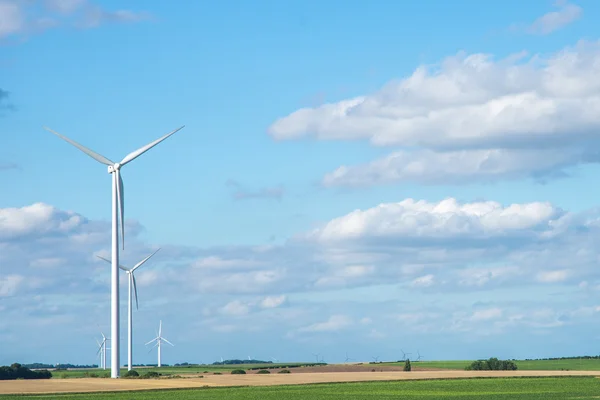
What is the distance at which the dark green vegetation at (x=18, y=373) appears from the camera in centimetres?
17035

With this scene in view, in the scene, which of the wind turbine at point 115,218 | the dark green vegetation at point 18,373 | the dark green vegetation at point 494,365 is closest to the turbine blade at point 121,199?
the wind turbine at point 115,218

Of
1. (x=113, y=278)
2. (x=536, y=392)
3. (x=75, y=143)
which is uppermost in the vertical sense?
(x=75, y=143)

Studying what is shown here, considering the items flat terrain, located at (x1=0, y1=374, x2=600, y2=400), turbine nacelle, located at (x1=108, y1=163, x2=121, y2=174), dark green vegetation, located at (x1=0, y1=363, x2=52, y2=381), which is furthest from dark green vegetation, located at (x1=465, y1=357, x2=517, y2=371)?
turbine nacelle, located at (x1=108, y1=163, x2=121, y2=174)

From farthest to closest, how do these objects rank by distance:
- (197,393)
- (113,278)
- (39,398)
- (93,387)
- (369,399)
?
(113,278) < (93,387) < (197,393) < (39,398) < (369,399)

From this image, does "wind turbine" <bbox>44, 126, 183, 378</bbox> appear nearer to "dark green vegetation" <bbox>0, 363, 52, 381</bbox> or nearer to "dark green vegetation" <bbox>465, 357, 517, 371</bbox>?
"dark green vegetation" <bbox>0, 363, 52, 381</bbox>

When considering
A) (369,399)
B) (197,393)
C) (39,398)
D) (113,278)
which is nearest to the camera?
(369,399)

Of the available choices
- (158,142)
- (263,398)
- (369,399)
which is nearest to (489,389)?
(369,399)

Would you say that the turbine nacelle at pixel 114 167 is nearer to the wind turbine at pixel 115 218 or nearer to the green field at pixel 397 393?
the wind turbine at pixel 115 218

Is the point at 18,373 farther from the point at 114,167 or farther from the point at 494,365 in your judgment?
the point at 494,365

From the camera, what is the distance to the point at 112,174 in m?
134

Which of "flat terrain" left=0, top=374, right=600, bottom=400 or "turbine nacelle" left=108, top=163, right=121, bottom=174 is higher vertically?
"turbine nacelle" left=108, top=163, right=121, bottom=174

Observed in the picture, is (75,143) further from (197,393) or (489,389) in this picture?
(489,389)

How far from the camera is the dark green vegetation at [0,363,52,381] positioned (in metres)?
170

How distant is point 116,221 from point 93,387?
2493 cm
